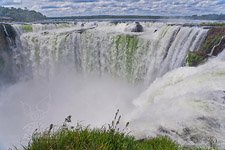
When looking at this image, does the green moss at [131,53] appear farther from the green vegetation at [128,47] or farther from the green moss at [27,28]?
the green moss at [27,28]

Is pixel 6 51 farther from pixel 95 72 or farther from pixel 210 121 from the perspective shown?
pixel 210 121

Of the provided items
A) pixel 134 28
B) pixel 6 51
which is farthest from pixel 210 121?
pixel 6 51

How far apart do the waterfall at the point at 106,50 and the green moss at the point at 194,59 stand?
2.68 m

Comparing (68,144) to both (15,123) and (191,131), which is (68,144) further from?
(15,123)

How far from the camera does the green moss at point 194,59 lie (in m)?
21.5

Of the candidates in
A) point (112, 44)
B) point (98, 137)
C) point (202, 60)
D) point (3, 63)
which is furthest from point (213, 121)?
point (3, 63)

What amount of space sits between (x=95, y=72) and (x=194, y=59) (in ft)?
38.7

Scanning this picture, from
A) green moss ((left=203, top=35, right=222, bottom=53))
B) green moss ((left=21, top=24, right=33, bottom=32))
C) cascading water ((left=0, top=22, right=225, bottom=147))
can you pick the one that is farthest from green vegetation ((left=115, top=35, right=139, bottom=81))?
green moss ((left=203, top=35, right=222, bottom=53))

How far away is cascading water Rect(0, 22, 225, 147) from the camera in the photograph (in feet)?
72.1

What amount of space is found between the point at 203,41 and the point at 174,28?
3.76 metres

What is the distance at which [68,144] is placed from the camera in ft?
22.9

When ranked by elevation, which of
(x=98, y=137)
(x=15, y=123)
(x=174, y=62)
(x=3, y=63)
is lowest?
(x=15, y=123)

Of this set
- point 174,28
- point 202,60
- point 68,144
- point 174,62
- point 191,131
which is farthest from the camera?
point 174,28

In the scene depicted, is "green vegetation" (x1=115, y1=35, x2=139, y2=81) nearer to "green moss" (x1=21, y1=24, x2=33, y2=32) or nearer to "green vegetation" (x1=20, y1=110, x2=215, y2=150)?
"green moss" (x1=21, y1=24, x2=33, y2=32)
